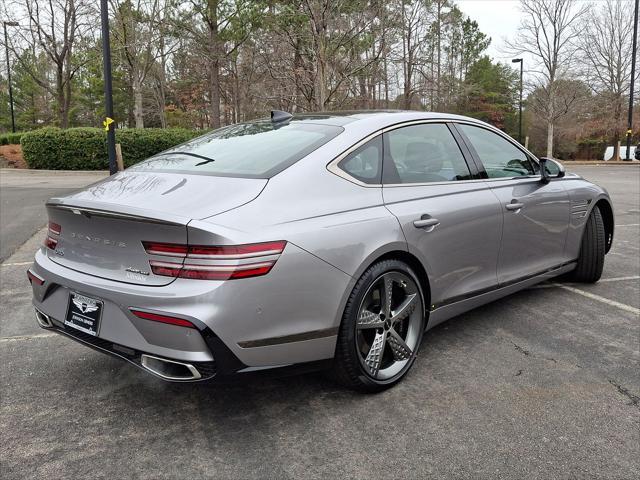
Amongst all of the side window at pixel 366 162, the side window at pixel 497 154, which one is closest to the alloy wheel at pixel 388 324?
the side window at pixel 366 162

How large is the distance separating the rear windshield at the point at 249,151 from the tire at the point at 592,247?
9.19 feet

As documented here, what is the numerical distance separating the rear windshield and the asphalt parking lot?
1.10m

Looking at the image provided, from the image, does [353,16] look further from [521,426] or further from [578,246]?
[521,426]

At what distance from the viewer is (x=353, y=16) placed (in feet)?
42.3

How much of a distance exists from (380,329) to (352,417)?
0.48 meters

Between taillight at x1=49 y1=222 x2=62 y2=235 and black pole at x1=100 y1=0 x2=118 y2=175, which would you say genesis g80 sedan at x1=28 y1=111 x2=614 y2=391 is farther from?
black pole at x1=100 y1=0 x2=118 y2=175

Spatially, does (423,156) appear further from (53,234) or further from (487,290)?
(53,234)

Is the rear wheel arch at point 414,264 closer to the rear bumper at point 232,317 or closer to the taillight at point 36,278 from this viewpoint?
the rear bumper at point 232,317

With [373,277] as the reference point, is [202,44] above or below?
above

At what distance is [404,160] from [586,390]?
5.31 feet

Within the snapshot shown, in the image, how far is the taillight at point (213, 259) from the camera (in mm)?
2225

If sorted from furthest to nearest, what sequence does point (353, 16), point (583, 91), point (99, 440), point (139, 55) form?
1. point (583, 91)
2. point (139, 55)
3. point (353, 16)
4. point (99, 440)

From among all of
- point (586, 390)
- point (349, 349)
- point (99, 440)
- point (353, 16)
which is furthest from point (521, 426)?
point (353, 16)

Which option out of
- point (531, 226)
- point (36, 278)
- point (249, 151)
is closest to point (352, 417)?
point (249, 151)
